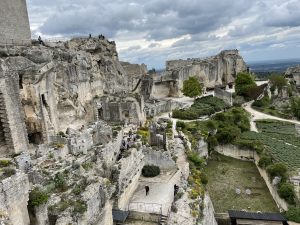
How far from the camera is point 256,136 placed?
43500mm

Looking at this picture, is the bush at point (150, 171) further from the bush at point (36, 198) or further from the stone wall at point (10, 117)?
the bush at point (36, 198)

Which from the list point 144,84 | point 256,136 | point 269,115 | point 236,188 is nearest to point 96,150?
point 236,188

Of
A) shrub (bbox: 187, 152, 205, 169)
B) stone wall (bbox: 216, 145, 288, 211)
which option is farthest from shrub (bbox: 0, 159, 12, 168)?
stone wall (bbox: 216, 145, 288, 211)

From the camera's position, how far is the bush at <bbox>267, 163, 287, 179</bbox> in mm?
31469

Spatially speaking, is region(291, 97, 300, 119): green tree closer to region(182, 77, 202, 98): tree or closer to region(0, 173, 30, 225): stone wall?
region(182, 77, 202, 98): tree

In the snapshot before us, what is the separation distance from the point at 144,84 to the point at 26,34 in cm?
2635

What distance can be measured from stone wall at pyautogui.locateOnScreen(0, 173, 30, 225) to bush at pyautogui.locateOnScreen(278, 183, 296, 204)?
21.4 metres

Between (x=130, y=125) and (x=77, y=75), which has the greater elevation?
(x=77, y=75)

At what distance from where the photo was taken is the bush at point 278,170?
3147 cm

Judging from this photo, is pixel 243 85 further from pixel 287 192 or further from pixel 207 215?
pixel 207 215

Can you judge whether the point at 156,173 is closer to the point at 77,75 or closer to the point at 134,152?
the point at 134,152

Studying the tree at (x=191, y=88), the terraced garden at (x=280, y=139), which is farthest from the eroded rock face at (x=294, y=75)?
the terraced garden at (x=280, y=139)

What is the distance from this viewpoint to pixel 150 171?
95.3 ft

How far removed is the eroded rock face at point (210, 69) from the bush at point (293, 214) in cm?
3946
